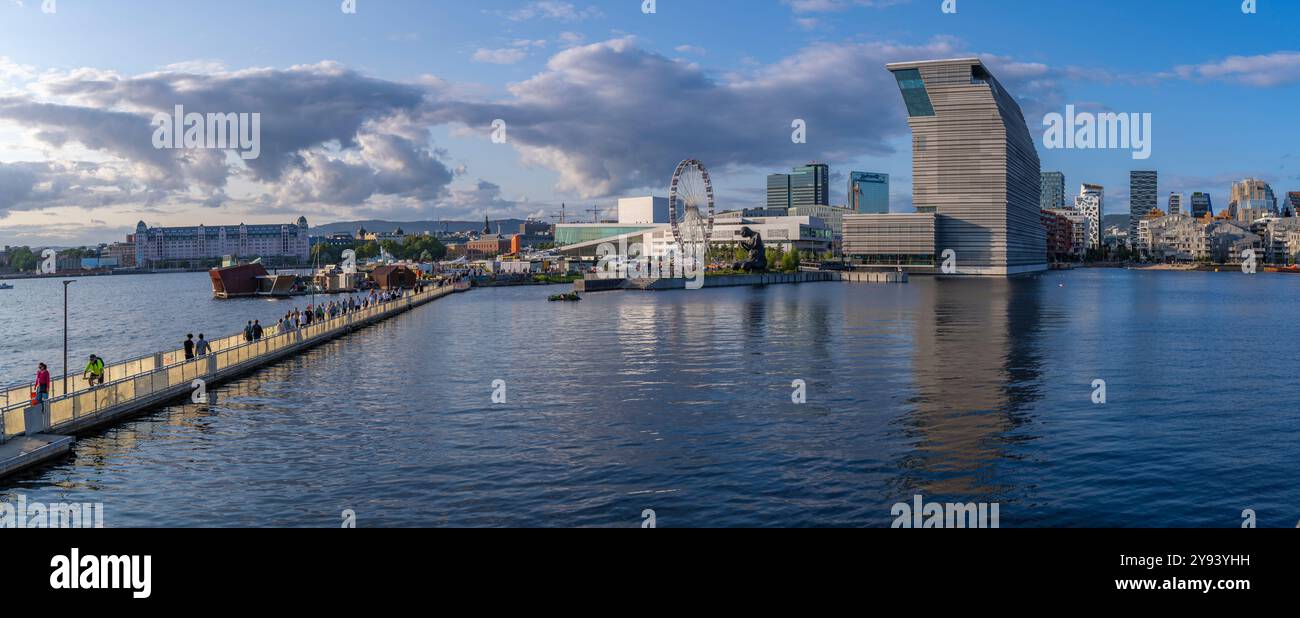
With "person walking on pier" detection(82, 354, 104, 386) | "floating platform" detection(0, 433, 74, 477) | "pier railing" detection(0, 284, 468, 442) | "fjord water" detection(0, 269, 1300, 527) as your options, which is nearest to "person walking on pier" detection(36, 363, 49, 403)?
"pier railing" detection(0, 284, 468, 442)

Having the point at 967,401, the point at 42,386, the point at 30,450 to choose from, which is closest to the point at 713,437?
the point at 967,401

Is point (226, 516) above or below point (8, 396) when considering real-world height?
below

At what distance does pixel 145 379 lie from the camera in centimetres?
3762

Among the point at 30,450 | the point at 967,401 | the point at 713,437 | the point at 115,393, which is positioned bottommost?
the point at 713,437

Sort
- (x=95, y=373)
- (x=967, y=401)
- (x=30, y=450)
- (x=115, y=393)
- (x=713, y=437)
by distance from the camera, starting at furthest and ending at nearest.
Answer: (x=967, y=401) → (x=95, y=373) → (x=115, y=393) → (x=713, y=437) → (x=30, y=450)

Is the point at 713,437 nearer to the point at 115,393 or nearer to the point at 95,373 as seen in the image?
the point at 115,393

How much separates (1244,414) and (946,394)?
1148cm

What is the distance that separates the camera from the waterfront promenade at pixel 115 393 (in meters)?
27.8

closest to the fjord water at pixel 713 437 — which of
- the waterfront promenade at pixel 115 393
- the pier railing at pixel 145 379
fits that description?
the waterfront promenade at pixel 115 393

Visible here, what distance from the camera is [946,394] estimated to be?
41625mm

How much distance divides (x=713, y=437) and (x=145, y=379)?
23595mm
